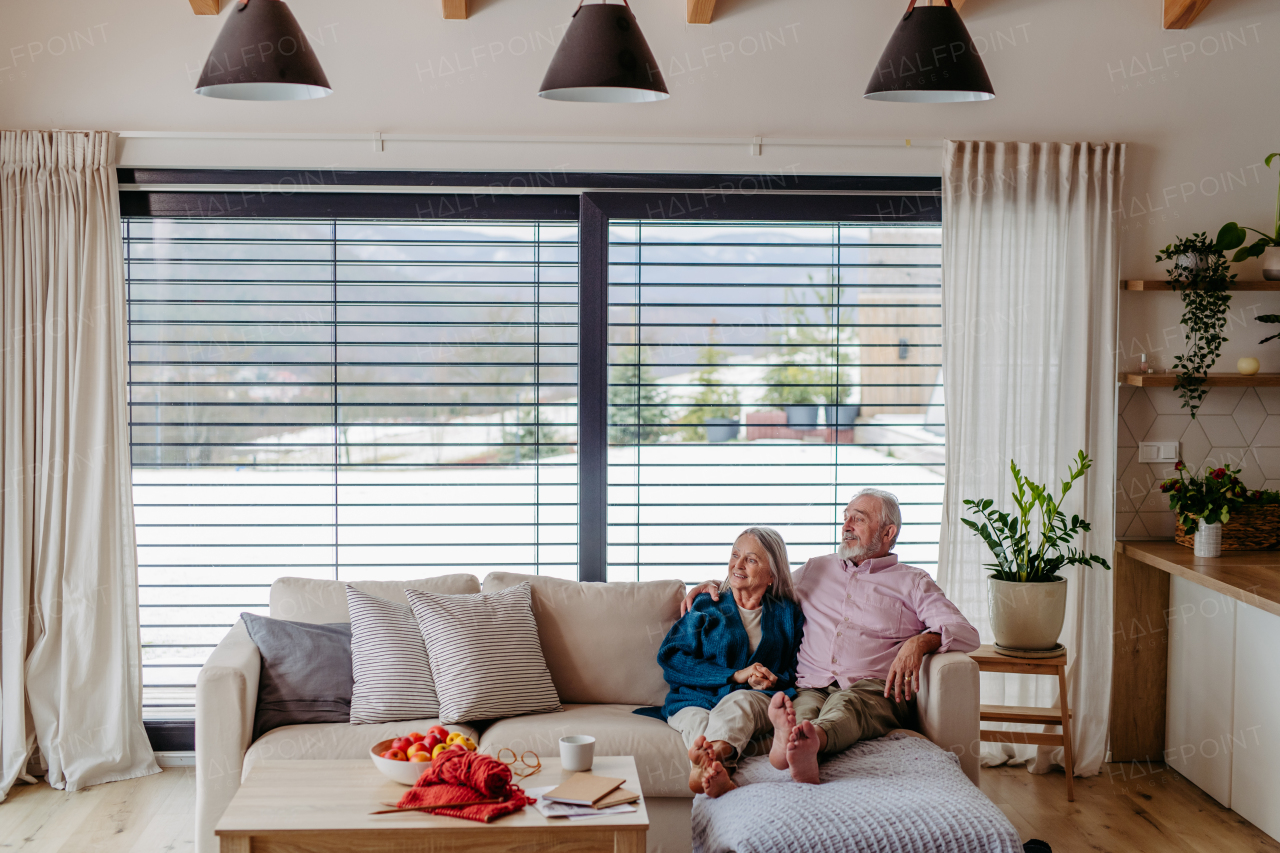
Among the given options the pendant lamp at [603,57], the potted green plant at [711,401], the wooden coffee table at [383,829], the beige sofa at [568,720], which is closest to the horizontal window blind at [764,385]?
the potted green plant at [711,401]

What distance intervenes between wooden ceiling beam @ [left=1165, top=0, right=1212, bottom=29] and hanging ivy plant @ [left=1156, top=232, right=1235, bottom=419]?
32.4 inches

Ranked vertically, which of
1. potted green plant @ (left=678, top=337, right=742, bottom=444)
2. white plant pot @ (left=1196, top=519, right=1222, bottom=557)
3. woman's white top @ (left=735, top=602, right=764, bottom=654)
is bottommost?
woman's white top @ (left=735, top=602, right=764, bottom=654)

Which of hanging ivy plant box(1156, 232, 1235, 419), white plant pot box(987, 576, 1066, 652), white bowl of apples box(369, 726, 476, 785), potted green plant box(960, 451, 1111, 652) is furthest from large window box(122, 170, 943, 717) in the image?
white bowl of apples box(369, 726, 476, 785)

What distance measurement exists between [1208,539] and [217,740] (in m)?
3.51

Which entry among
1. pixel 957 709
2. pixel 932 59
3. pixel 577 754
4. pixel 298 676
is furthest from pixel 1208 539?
pixel 298 676

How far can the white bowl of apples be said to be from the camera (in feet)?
8.32

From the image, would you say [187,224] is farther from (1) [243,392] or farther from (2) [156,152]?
(1) [243,392]

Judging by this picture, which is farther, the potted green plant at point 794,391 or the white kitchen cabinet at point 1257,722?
the potted green plant at point 794,391

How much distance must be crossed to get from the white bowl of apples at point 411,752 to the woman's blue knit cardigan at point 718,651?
2.92 feet

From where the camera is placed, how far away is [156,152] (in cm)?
385

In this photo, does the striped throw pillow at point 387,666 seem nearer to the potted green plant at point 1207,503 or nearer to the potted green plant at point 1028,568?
the potted green plant at point 1028,568

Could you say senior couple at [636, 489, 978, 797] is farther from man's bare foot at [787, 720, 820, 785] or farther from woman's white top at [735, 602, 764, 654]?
man's bare foot at [787, 720, 820, 785]

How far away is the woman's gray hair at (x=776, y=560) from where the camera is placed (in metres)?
3.43

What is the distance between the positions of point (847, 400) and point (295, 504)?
2.26 metres
